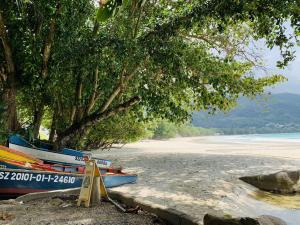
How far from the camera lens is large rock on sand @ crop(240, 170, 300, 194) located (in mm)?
13250

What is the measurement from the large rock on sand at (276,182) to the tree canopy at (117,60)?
3616 millimetres

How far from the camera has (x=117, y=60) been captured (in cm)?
1452

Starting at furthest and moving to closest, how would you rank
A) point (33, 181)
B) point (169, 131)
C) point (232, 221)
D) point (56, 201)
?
point (169, 131) → point (33, 181) → point (56, 201) → point (232, 221)

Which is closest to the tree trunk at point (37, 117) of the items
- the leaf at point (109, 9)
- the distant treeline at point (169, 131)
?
the leaf at point (109, 9)

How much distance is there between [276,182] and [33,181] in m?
8.05

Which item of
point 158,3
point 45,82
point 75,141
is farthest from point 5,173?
point 158,3

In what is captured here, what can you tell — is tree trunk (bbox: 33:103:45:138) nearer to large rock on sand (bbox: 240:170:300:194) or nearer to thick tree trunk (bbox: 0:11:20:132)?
thick tree trunk (bbox: 0:11:20:132)

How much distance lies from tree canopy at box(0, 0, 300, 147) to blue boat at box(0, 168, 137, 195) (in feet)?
14.2

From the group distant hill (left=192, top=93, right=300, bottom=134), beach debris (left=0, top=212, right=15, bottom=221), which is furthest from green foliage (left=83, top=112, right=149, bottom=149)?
distant hill (left=192, top=93, right=300, bottom=134)

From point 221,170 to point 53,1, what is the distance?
896 centimetres

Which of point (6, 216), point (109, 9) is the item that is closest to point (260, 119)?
point (6, 216)

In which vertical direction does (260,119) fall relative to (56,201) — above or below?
above

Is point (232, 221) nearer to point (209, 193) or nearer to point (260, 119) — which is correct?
point (209, 193)

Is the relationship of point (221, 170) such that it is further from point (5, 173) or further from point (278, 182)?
point (5, 173)
